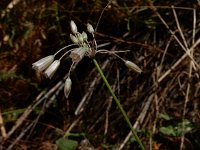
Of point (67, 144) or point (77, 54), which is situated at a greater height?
point (77, 54)

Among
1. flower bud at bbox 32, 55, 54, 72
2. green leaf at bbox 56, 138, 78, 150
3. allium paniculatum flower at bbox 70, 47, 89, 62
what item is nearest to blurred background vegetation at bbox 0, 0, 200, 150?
green leaf at bbox 56, 138, 78, 150

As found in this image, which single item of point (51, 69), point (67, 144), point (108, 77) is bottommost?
point (67, 144)

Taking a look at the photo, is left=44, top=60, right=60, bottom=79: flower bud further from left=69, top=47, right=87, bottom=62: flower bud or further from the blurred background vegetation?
the blurred background vegetation

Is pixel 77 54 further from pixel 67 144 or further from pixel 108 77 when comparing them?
pixel 108 77

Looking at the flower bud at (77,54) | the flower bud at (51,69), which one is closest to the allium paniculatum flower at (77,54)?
the flower bud at (77,54)

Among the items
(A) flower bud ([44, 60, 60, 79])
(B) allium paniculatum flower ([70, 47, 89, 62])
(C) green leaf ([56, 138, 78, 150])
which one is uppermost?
(B) allium paniculatum flower ([70, 47, 89, 62])

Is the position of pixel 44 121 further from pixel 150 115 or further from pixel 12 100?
pixel 150 115

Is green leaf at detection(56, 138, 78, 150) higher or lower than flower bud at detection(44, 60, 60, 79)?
lower

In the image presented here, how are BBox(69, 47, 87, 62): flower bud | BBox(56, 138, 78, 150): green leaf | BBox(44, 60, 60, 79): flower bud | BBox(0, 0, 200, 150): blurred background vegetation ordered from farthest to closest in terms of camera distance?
BBox(0, 0, 200, 150): blurred background vegetation → BBox(56, 138, 78, 150): green leaf → BBox(44, 60, 60, 79): flower bud → BBox(69, 47, 87, 62): flower bud

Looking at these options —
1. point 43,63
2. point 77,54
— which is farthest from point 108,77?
point 77,54
